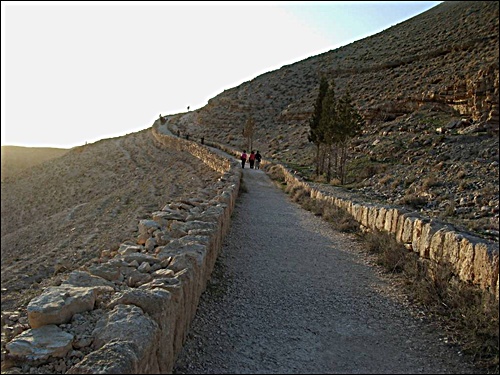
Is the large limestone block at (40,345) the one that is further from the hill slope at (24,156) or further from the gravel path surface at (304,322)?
the hill slope at (24,156)

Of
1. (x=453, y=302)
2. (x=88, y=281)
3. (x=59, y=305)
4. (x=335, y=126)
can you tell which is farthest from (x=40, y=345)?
(x=335, y=126)

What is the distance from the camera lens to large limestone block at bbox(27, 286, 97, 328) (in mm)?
3834

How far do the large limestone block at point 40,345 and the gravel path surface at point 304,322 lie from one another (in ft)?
3.31

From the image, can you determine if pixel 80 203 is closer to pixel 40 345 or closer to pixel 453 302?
pixel 453 302

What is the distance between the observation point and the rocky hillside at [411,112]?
696 inches

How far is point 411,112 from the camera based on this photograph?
3188cm

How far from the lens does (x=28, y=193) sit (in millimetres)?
32188

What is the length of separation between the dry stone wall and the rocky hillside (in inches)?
318

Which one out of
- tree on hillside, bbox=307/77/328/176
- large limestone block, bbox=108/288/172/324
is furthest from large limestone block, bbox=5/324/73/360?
tree on hillside, bbox=307/77/328/176

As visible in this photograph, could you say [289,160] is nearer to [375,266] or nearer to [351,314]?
[375,266]

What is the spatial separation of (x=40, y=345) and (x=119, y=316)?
610mm

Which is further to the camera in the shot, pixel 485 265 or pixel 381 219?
pixel 381 219

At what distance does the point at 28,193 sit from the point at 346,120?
74.2 feet

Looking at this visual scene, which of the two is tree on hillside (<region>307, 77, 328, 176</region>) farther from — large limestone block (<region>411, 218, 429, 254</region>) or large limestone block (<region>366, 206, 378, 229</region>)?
large limestone block (<region>411, 218, 429, 254</region>)
